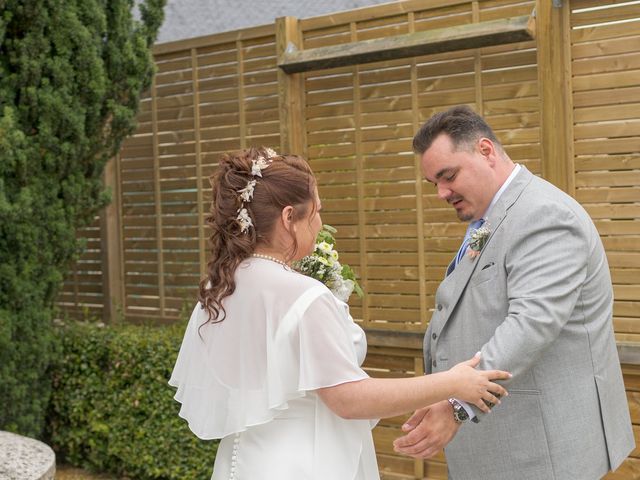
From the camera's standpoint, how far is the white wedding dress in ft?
8.11

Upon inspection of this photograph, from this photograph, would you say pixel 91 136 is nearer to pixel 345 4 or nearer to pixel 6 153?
pixel 6 153

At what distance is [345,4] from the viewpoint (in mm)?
6270

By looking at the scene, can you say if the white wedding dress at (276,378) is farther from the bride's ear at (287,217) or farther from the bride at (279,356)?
the bride's ear at (287,217)

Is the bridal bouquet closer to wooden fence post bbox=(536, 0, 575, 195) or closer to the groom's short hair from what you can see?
the groom's short hair

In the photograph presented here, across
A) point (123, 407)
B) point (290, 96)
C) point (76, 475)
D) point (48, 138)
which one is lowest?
point (76, 475)

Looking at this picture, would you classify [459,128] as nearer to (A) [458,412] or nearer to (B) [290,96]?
(A) [458,412]

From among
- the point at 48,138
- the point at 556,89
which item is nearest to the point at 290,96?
the point at 48,138

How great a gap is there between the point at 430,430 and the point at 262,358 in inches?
25.2

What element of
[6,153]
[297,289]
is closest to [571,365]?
[297,289]

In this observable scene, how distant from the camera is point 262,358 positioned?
101 inches

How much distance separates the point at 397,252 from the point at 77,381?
2274 mm

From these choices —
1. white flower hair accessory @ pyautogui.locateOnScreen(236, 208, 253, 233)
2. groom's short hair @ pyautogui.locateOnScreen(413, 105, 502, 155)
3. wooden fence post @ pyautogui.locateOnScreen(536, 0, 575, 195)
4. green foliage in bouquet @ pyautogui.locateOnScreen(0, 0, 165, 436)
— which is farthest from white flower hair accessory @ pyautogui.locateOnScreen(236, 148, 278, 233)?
green foliage in bouquet @ pyautogui.locateOnScreen(0, 0, 165, 436)

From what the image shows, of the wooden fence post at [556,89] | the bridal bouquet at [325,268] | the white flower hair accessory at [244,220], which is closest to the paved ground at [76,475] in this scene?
the bridal bouquet at [325,268]

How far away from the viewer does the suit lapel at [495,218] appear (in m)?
2.95
